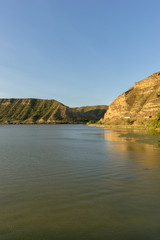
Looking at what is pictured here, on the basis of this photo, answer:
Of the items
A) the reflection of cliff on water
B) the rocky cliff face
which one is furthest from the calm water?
the rocky cliff face

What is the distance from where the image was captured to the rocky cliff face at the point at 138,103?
449 ft

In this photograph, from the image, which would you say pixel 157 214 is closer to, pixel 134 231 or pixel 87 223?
pixel 134 231

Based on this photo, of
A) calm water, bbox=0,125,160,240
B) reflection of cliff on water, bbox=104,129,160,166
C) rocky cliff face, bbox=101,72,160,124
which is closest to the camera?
calm water, bbox=0,125,160,240

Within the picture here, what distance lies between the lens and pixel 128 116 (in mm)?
155625

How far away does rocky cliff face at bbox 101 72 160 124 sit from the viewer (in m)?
137

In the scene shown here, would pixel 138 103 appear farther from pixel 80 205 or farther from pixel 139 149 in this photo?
pixel 80 205

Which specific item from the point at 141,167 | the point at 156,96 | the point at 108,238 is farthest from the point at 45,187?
the point at 156,96

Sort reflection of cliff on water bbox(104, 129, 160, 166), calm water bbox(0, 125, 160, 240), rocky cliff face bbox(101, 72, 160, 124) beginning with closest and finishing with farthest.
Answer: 1. calm water bbox(0, 125, 160, 240)
2. reflection of cliff on water bbox(104, 129, 160, 166)
3. rocky cliff face bbox(101, 72, 160, 124)

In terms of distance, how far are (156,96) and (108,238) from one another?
145215mm

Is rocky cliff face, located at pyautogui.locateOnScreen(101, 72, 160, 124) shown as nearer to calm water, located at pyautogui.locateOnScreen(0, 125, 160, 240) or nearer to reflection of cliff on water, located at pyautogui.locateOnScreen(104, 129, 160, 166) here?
reflection of cliff on water, located at pyautogui.locateOnScreen(104, 129, 160, 166)

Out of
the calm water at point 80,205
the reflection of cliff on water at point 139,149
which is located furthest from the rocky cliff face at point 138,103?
Result: the calm water at point 80,205

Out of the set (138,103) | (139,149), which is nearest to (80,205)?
(139,149)

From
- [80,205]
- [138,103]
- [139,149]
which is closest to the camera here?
[80,205]

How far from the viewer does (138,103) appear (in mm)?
160000
